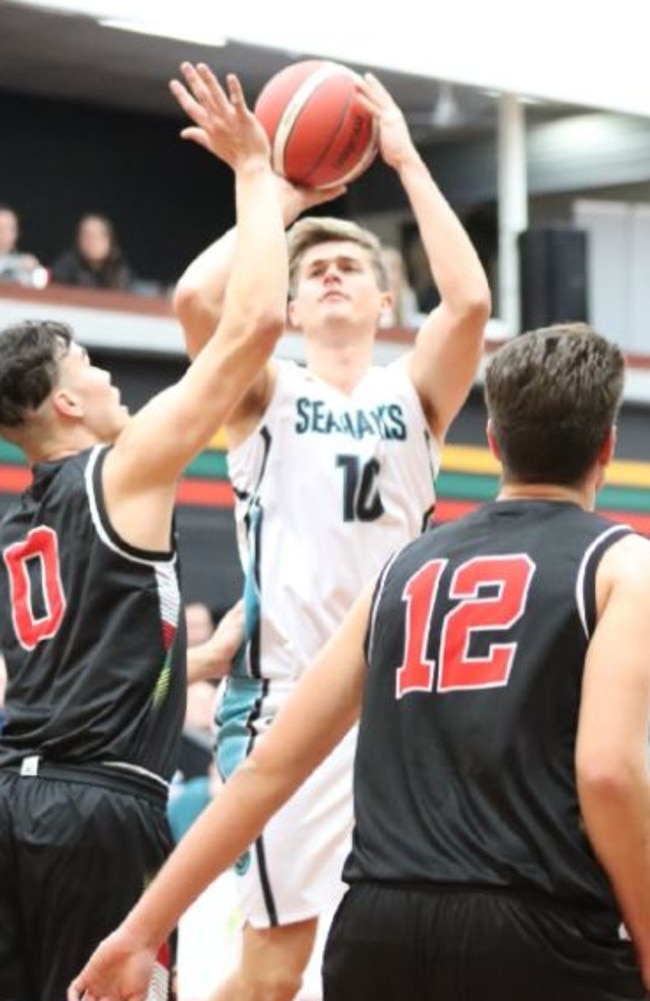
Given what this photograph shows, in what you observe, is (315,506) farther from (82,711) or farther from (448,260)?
(82,711)

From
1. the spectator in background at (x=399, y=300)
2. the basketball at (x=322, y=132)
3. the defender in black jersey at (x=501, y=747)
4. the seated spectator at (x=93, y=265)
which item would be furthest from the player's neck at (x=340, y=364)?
the seated spectator at (x=93, y=265)

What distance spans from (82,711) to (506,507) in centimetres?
160

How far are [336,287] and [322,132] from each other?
51 centimetres

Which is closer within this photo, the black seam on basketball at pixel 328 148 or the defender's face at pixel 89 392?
the defender's face at pixel 89 392

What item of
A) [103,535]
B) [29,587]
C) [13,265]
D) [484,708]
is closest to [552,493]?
[484,708]

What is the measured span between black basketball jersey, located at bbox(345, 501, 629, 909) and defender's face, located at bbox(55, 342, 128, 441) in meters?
1.81

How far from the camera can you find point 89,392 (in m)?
5.71

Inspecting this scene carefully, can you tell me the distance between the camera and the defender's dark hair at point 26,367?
565cm

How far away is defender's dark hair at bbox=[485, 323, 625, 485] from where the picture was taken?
3.96m

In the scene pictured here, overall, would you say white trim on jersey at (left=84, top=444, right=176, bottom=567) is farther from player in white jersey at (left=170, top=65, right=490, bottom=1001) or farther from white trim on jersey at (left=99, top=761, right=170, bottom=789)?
player in white jersey at (left=170, top=65, right=490, bottom=1001)

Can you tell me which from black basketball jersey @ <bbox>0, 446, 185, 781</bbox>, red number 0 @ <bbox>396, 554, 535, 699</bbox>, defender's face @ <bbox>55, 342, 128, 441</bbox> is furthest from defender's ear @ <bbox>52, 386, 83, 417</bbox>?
red number 0 @ <bbox>396, 554, 535, 699</bbox>

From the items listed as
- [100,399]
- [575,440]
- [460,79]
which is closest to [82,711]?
[100,399]

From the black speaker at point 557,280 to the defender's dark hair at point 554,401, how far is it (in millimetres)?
14208

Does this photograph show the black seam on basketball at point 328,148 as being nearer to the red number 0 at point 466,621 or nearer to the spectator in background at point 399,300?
the red number 0 at point 466,621
